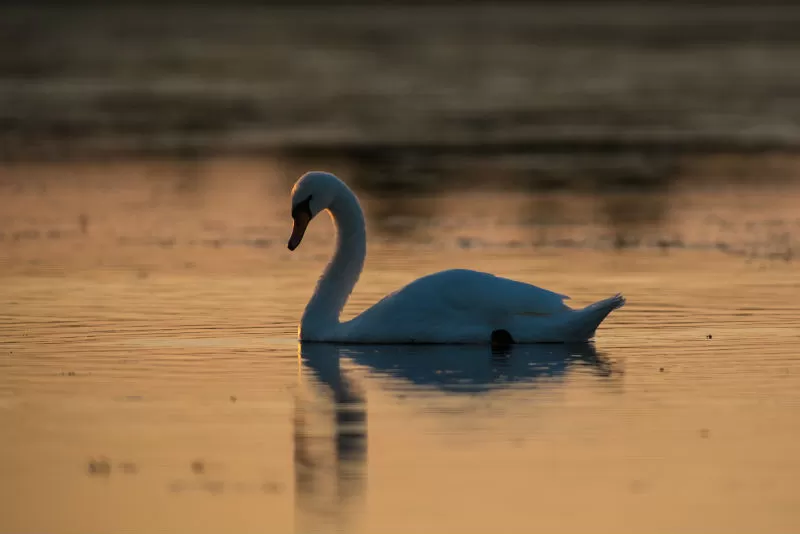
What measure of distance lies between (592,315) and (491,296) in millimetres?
689

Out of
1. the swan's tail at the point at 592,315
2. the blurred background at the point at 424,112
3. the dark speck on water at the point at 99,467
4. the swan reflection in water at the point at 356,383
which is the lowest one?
the dark speck on water at the point at 99,467

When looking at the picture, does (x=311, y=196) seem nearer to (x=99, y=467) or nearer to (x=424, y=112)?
(x=99, y=467)

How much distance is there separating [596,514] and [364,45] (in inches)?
2582

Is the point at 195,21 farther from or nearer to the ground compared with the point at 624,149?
farther from the ground

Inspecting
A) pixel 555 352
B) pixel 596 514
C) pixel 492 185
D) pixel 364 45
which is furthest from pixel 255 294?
pixel 364 45

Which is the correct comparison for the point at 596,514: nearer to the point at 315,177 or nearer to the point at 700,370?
the point at 700,370

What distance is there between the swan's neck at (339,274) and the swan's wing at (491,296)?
972mm

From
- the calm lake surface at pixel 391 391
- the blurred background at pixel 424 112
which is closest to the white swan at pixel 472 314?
the calm lake surface at pixel 391 391

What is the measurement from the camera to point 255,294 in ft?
56.6

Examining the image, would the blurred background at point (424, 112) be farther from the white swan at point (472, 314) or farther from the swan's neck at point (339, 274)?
the white swan at point (472, 314)

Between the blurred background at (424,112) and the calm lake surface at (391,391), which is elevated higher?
the blurred background at (424,112)

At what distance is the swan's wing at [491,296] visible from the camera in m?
14.2

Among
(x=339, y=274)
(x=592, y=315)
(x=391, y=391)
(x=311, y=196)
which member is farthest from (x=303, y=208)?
(x=391, y=391)

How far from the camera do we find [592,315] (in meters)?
14.2
